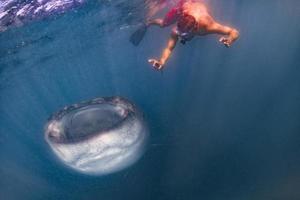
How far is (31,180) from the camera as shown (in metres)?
→ 19.3

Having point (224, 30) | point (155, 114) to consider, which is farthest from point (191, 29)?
point (155, 114)

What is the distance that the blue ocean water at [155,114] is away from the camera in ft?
50.5

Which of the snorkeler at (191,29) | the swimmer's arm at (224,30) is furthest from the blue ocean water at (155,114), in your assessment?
the swimmer's arm at (224,30)

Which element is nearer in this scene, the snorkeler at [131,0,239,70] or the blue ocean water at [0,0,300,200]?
the snorkeler at [131,0,239,70]

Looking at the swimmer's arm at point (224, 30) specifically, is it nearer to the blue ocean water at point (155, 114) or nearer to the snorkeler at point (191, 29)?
the snorkeler at point (191, 29)

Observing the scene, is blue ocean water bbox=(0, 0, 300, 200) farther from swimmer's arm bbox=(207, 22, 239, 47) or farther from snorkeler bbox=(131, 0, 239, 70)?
swimmer's arm bbox=(207, 22, 239, 47)

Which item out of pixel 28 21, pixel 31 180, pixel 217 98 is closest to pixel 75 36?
pixel 28 21

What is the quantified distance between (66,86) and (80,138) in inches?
698

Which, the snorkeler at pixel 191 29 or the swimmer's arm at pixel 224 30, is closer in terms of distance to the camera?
the snorkeler at pixel 191 29

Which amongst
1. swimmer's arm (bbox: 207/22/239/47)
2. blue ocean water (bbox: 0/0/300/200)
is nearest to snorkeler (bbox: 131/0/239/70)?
swimmer's arm (bbox: 207/22/239/47)

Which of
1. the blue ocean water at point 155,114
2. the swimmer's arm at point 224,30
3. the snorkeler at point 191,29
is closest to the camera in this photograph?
the snorkeler at point 191,29

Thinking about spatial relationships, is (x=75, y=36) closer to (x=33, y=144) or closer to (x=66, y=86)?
(x=66, y=86)

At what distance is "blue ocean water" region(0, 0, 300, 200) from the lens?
606 inches

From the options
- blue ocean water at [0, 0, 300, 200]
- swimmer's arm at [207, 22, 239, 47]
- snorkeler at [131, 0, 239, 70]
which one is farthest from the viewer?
blue ocean water at [0, 0, 300, 200]
